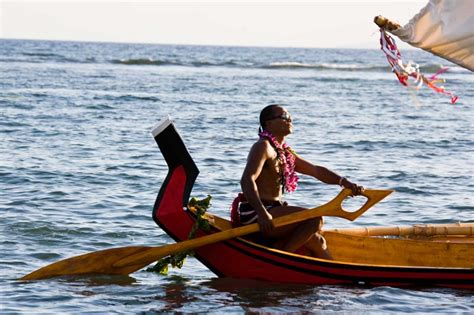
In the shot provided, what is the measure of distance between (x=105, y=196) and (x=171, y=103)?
16684 mm

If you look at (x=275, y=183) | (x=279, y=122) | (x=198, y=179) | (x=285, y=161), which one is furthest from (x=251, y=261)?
(x=198, y=179)

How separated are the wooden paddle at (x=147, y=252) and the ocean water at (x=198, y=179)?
4.6 inches

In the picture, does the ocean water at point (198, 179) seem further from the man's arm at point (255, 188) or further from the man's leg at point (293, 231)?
the man's arm at point (255, 188)

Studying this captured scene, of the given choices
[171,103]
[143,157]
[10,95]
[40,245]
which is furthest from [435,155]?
[10,95]

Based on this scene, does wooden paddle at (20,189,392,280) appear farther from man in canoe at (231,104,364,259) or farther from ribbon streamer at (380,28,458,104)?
ribbon streamer at (380,28,458,104)

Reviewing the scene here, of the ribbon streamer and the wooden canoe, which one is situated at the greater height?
the ribbon streamer

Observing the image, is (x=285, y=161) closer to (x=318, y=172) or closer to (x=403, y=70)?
(x=318, y=172)

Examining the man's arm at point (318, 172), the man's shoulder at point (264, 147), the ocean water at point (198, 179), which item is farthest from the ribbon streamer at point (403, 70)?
the man's shoulder at point (264, 147)

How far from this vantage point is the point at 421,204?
44.1 ft

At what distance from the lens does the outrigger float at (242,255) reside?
338 inches

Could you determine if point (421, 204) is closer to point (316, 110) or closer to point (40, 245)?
point (40, 245)

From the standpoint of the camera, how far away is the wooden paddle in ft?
28.0

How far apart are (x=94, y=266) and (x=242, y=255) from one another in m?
1.35

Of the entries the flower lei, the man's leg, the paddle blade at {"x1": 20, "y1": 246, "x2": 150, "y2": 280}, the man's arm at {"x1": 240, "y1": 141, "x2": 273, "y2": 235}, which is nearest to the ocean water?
the paddle blade at {"x1": 20, "y1": 246, "x2": 150, "y2": 280}
